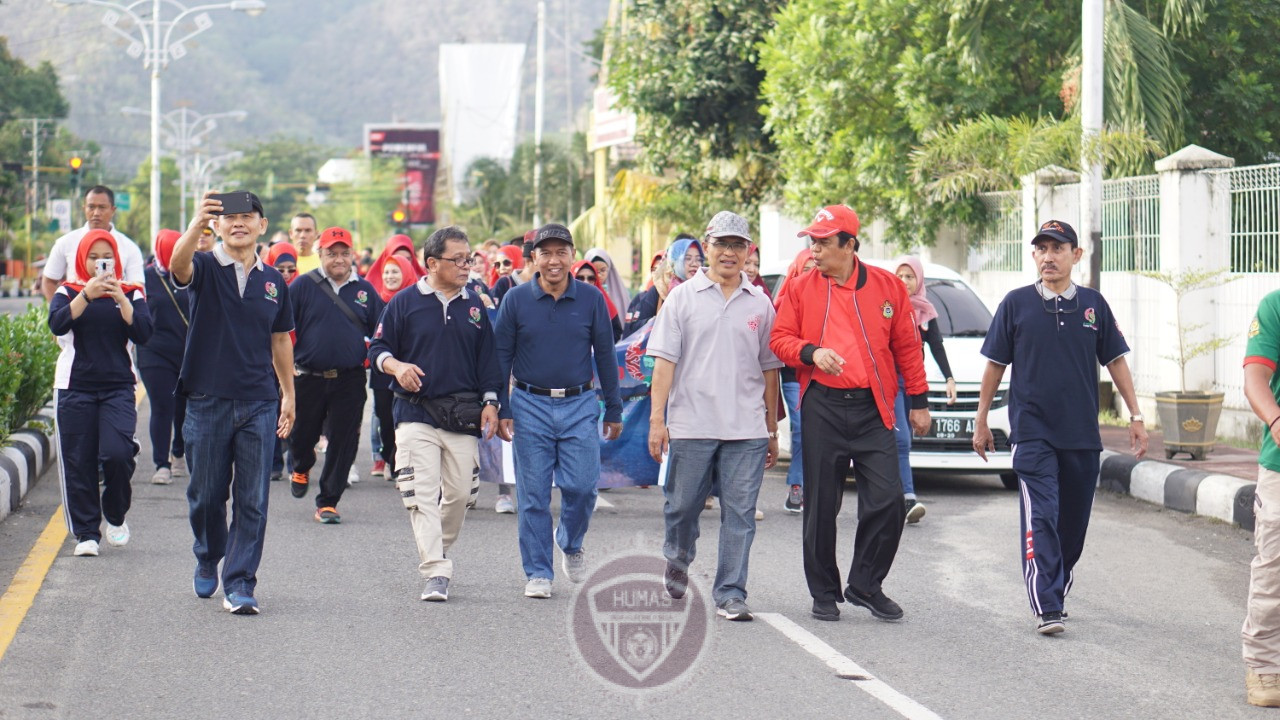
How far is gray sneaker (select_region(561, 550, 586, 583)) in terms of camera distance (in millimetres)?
8523

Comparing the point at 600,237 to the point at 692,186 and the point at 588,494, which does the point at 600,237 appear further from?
the point at 588,494

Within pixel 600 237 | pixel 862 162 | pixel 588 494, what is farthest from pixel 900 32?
pixel 600 237

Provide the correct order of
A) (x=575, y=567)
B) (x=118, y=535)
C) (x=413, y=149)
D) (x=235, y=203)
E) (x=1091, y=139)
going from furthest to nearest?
(x=413, y=149) → (x=1091, y=139) → (x=118, y=535) → (x=575, y=567) → (x=235, y=203)

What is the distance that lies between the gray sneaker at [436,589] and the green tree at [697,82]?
20405 millimetres

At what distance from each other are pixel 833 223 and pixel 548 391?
1.71 metres

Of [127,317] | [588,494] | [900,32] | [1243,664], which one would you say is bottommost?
[1243,664]

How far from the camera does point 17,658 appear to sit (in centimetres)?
673

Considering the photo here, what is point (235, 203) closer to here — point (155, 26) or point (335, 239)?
point (335, 239)

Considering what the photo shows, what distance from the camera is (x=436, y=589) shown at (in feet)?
26.2

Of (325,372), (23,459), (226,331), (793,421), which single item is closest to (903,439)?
(793,421)

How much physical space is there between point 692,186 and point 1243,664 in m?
26.2

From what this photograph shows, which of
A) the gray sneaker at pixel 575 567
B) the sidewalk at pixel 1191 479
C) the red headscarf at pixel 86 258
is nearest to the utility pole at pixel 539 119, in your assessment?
the sidewalk at pixel 1191 479

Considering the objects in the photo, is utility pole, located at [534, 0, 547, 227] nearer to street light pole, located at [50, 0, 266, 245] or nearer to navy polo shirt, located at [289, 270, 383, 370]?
street light pole, located at [50, 0, 266, 245]

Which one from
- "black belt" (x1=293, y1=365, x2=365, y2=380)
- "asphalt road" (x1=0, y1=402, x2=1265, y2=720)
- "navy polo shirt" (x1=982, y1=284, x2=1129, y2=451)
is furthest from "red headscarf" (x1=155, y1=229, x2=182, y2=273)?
"navy polo shirt" (x1=982, y1=284, x2=1129, y2=451)
